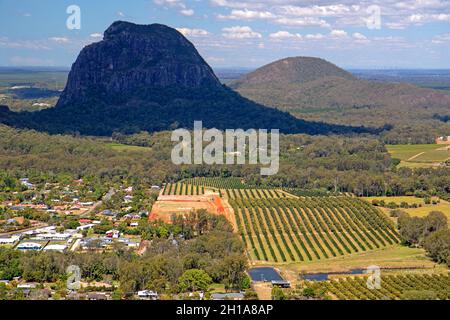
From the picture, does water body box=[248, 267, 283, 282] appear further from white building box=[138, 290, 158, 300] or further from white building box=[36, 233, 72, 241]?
white building box=[36, 233, 72, 241]

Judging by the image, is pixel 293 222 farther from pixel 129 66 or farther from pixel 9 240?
pixel 129 66

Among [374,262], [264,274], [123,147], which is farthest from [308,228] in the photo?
[123,147]

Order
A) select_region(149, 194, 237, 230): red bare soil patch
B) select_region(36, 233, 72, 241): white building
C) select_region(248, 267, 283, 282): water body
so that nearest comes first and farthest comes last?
1. select_region(248, 267, 283, 282): water body
2. select_region(36, 233, 72, 241): white building
3. select_region(149, 194, 237, 230): red bare soil patch

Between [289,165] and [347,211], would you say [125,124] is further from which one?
[347,211]

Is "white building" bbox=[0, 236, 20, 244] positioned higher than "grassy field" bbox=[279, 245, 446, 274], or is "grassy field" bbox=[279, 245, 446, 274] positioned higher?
"white building" bbox=[0, 236, 20, 244]

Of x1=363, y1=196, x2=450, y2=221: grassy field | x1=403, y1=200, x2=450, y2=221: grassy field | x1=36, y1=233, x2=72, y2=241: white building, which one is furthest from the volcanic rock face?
x1=36, y1=233, x2=72, y2=241: white building

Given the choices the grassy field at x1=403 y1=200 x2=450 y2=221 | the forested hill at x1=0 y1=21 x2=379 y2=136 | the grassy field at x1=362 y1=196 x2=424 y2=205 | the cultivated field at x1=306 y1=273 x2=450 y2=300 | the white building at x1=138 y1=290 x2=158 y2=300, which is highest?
the forested hill at x1=0 y1=21 x2=379 y2=136
